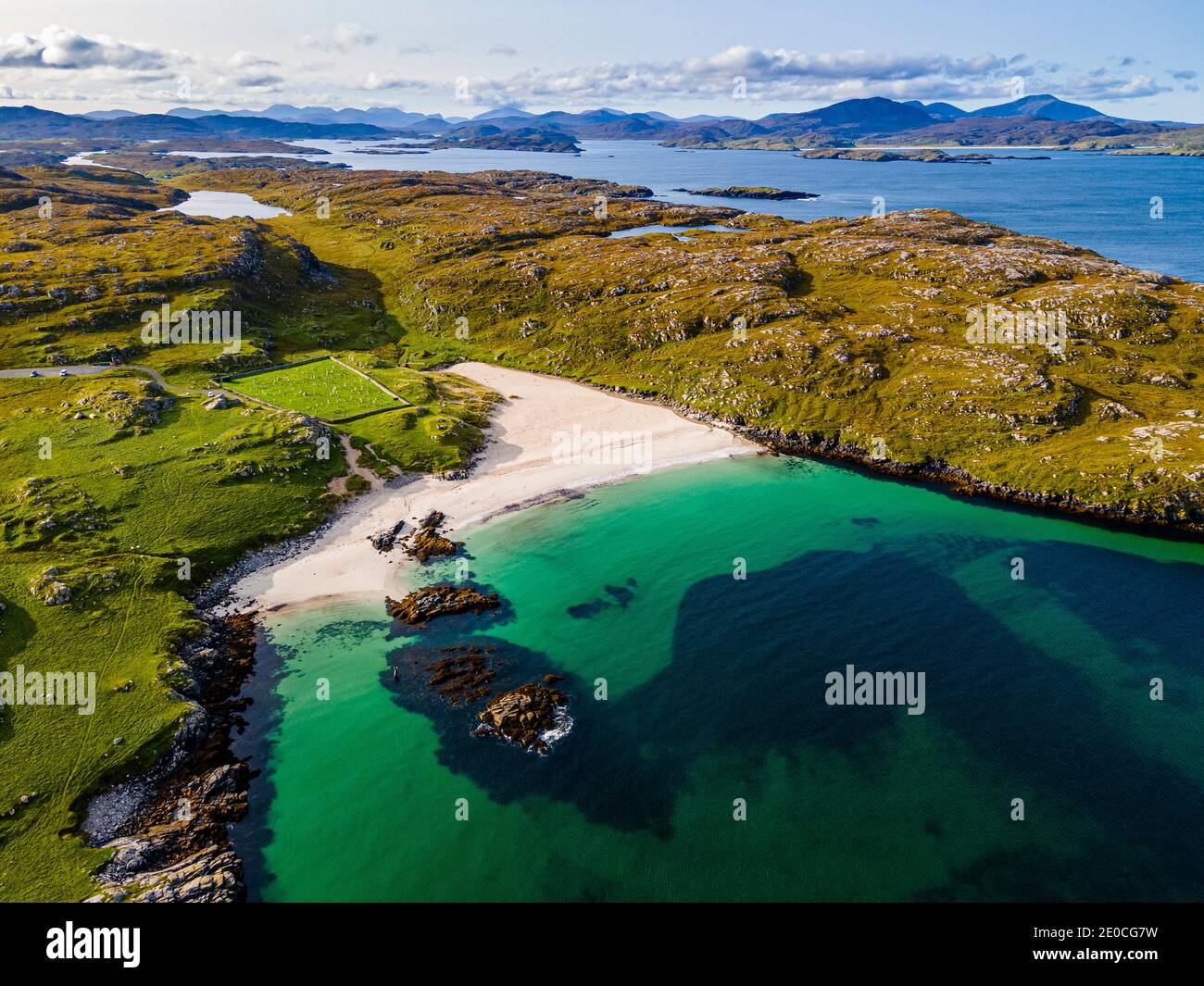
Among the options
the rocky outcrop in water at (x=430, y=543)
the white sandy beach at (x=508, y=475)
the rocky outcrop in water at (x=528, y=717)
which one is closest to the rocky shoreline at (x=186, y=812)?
the white sandy beach at (x=508, y=475)

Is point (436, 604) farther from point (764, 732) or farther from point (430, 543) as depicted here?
point (764, 732)

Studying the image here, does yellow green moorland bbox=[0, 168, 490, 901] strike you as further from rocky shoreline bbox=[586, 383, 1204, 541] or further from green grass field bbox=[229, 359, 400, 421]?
rocky shoreline bbox=[586, 383, 1204, 541]

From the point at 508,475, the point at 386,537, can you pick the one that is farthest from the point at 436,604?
the point at 508,475

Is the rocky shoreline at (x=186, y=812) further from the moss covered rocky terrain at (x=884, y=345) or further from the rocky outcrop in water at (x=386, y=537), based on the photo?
the moss covered rocky terrain at (x=884, y=345)

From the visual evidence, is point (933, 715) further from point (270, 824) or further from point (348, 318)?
point (348, 318)

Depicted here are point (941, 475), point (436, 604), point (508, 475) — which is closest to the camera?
point (436, 604)
